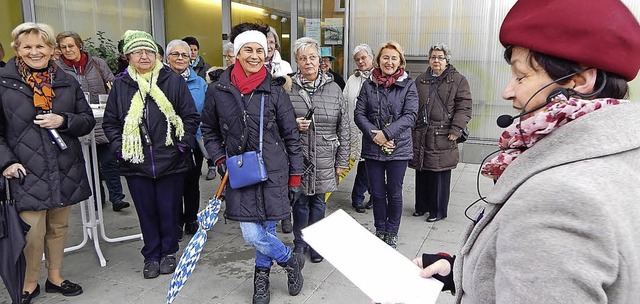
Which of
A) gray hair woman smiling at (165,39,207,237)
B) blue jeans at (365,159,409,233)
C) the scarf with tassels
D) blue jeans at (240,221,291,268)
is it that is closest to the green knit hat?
the scarf with tassels

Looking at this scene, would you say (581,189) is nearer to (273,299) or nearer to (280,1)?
(273,299)

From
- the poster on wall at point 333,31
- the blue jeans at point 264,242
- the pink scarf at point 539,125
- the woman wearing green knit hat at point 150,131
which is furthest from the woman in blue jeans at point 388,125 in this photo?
the poster on wall at point 333,31

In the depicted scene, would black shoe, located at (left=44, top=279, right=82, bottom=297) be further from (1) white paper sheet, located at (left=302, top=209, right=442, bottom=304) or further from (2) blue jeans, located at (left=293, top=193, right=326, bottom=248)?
(1) white paper sheet, located at (left=302, top=209, right=442, bottom=304)

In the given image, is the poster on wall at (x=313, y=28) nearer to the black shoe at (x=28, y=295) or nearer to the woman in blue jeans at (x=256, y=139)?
the woman in blue jeans at (x=256, y=139)

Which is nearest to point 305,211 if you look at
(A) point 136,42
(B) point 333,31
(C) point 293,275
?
(C) point 293,275

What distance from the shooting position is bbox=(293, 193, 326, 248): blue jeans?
3.95 meters

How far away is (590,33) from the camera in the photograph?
939mm

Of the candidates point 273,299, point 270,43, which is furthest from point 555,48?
point 270,43

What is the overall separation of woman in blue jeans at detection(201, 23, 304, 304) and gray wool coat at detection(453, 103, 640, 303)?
2.27 m

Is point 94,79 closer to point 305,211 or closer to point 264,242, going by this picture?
point 305,211

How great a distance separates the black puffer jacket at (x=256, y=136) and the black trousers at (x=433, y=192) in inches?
89.0

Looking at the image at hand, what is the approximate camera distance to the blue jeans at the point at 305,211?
13.0 feet

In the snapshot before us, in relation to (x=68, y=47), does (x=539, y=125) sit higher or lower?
lower

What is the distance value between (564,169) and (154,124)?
10.5 feet
